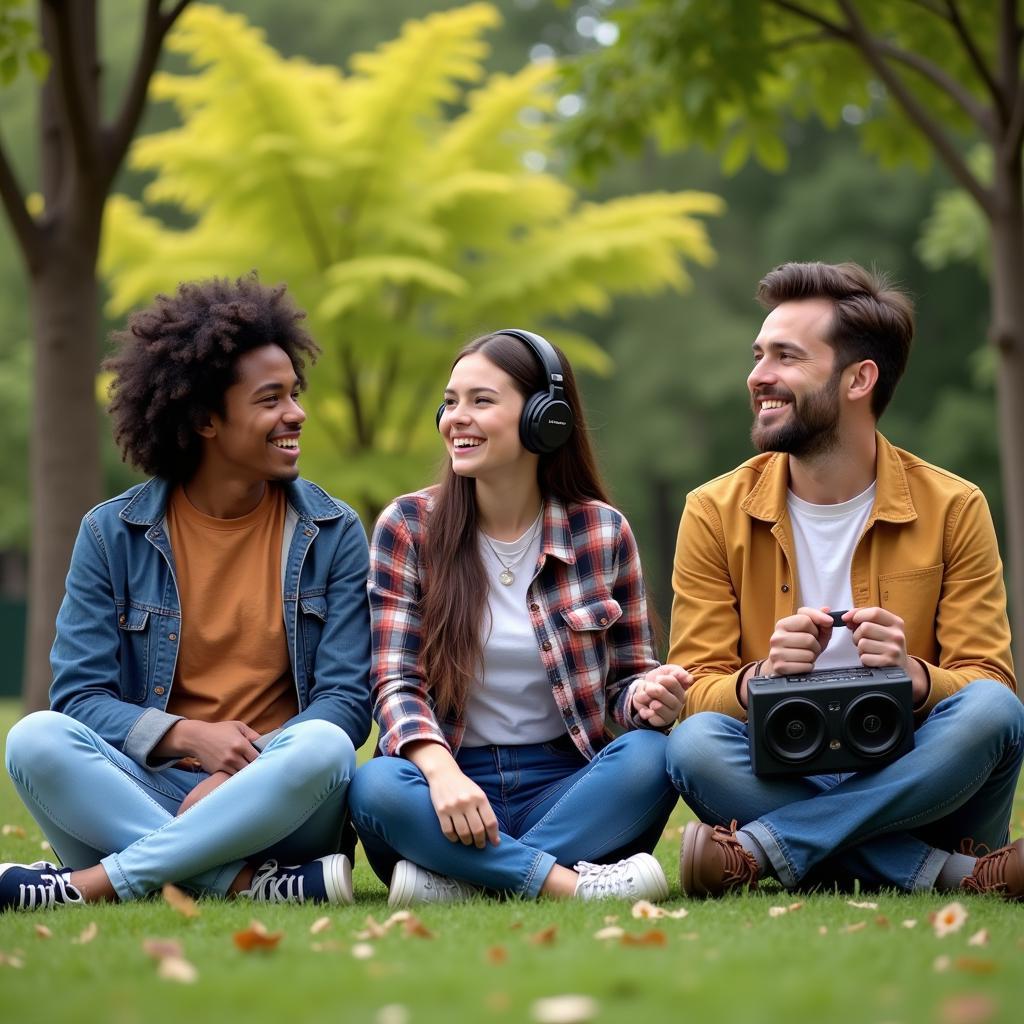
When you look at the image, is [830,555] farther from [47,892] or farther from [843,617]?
[47,892]

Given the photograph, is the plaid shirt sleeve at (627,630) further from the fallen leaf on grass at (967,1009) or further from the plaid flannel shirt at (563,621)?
the fallen leaf on grass at (967,1009)

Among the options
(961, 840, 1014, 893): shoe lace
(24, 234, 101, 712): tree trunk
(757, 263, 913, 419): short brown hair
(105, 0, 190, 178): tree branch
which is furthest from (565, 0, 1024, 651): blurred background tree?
(961, 840, 1014, 893): shoe lace

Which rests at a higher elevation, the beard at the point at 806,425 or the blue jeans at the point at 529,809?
the beard at the point at 806,425

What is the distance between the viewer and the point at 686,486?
29.3 metres

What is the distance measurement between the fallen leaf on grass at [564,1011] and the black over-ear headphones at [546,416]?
1978 millimetres

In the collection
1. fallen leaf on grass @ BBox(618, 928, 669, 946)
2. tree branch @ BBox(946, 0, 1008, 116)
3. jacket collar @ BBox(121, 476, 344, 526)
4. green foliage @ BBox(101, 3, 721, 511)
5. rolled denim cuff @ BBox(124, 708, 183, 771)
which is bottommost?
fallen leaf on grass @ BBox(618, 928, 669, 946)

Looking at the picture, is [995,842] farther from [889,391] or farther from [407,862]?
[407,862]

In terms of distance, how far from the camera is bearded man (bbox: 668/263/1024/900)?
3.86 m

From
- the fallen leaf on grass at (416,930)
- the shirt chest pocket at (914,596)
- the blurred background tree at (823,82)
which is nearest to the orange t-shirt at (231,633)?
the fallen leaf on grass at (416,930)

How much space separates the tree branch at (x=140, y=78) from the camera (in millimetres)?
7887

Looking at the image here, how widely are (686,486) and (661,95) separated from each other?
21.0m

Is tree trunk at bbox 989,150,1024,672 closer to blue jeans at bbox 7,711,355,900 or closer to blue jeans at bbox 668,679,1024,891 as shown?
blue jeans at bbox 668,679,1024,891

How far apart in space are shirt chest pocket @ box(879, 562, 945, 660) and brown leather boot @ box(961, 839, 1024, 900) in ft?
2.12

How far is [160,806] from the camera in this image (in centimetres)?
402
